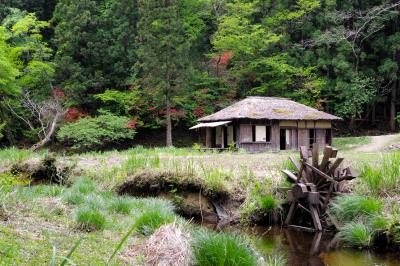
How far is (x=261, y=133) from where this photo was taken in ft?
82.8

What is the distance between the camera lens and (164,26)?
27031 mm

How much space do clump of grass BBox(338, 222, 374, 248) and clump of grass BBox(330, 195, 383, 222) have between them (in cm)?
31

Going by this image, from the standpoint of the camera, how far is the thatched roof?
79.8 feet

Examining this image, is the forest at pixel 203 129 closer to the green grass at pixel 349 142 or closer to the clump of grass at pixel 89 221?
the clump of grass at pixel 89 221

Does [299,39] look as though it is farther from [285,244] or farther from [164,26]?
[285,244]

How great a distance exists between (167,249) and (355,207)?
17.5 ft

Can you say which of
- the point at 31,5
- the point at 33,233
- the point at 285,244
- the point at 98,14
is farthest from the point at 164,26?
the point at 33,233

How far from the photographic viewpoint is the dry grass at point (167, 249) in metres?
4.56

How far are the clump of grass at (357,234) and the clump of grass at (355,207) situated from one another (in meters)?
0.31

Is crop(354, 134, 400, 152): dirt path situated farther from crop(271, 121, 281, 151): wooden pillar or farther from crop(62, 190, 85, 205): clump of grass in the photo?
crop(62, 190, 85, 205): clump of grass

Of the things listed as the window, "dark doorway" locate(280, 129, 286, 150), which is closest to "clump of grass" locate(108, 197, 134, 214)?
the window

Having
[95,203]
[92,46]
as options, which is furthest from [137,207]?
[92,46]

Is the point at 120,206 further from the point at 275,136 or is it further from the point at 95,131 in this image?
the point at 275,136

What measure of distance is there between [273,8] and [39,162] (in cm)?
2737
